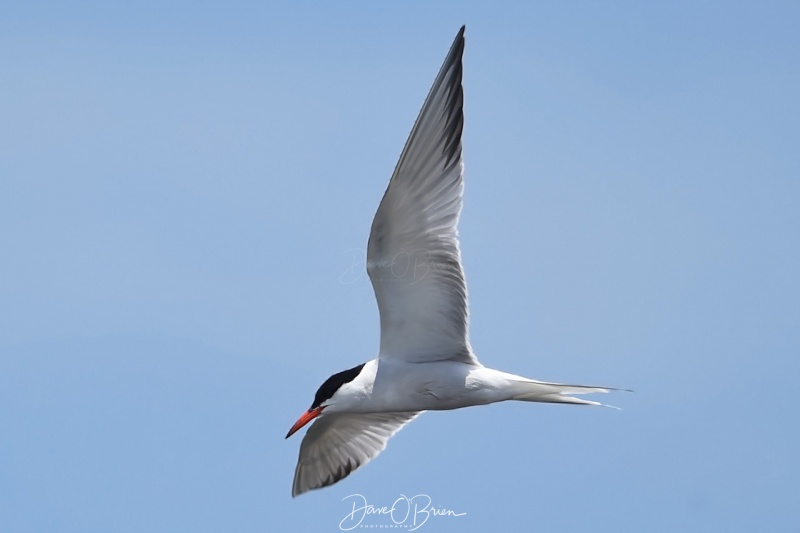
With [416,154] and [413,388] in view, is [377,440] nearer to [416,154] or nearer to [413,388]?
[413,388]

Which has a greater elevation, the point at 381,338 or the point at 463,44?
the point at 463,44

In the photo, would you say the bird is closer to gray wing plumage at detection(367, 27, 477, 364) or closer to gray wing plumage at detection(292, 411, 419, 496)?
gray wing plumage at detection(367, 27, 477, 364)

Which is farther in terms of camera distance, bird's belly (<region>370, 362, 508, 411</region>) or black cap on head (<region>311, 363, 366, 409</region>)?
black cap on head (<region>311, 363, 366, 409</region>)

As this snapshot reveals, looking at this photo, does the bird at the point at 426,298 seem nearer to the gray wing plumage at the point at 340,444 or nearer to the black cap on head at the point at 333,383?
the black cap on head at the point at 333,383

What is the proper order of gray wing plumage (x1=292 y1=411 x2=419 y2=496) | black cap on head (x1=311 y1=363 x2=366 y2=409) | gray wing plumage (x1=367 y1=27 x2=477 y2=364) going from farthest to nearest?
gray wing plumage (x1=292 y1=411 x2=419 y2=496) → black cap on head (x1=311 y1=363 x2=366 y2=409) → gray wing plumage (x1=367 y1=27 x2=477 y2=364)

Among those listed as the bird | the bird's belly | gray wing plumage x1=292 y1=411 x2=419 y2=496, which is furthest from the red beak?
gray wing plumage x1=292 y1=411 x2=419 y2=496

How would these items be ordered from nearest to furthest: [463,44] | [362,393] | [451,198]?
[463,44]
[451,198]
[362,393]

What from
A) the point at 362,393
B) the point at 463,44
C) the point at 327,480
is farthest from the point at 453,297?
the point at 327,480

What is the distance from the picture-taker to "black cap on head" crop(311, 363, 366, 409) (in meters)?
7.09

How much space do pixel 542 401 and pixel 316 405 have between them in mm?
1452

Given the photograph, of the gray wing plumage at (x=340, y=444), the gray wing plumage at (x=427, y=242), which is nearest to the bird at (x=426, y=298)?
the gray wing plumage at (x=427, y=242)

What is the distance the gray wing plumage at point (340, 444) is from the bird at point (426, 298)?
3.63ft

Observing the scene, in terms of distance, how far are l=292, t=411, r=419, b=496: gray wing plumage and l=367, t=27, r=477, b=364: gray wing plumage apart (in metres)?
1.31

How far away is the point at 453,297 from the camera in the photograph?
6855mm
